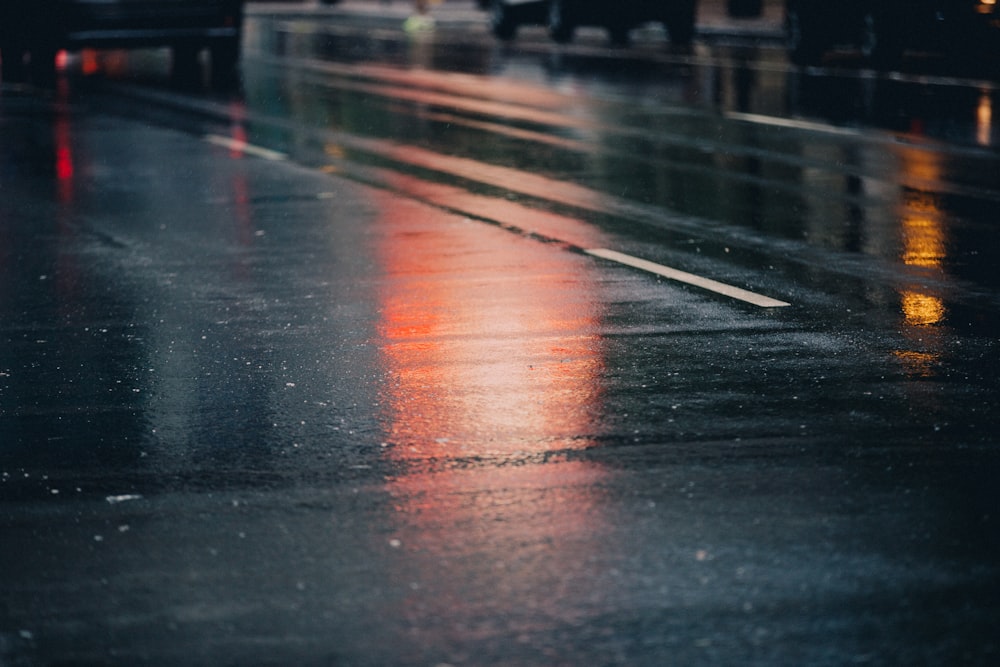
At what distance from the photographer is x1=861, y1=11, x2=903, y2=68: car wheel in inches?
1037

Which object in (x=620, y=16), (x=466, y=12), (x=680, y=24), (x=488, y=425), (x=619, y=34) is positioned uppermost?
(x=620, y=16)

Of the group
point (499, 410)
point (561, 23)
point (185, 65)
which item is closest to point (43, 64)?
point (185, 65)

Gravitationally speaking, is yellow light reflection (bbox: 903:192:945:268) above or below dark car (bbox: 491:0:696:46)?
below

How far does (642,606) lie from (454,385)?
8.94 feet

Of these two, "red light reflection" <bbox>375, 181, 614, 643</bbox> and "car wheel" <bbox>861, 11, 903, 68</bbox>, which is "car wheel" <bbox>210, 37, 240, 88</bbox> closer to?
"car wheel" <bbox>861, 11, 903, 68</bbox>

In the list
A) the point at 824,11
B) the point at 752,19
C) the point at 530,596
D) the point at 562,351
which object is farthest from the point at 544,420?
the point at 752,19

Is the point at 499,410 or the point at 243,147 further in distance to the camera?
the point at 243,147

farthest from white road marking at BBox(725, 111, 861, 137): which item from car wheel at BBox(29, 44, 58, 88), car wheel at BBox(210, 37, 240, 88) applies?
car wheel at BBox(210, 37, 240, 88)

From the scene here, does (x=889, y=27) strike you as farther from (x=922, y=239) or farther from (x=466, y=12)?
(x=466, y=12)

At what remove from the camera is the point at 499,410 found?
6883 mm

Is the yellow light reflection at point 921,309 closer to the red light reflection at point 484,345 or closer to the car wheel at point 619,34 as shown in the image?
the red light reflection at point 484,345

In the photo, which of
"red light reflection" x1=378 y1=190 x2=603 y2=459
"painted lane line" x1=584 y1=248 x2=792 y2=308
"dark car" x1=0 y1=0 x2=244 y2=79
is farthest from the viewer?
"dark car" x1=0 y1=0 x2=244 y2=79

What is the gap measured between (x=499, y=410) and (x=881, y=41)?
20.9m

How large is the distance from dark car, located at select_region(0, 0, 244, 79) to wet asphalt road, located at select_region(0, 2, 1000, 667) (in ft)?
35.2
